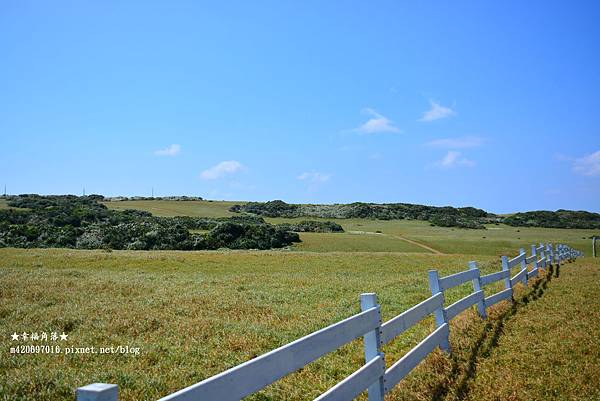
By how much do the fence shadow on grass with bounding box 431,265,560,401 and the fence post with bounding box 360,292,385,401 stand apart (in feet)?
3.70

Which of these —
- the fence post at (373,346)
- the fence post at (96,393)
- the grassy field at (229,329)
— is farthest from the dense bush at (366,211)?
the fence post at (96,393)

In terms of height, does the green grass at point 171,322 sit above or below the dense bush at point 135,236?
below

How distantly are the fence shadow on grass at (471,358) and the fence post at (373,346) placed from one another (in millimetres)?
1127

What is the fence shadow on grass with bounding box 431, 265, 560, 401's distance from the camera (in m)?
6.89

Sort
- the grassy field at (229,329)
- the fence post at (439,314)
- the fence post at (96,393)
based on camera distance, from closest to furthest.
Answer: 1. the fence post at (96,393)
2. the grassy field at (229,329)
3. the fence post at (439,314)

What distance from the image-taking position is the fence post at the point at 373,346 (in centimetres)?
591

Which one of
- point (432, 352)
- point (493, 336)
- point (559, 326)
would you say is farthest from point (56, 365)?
point (559, 326)

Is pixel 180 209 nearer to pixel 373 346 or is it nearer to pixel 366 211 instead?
pixel 366 211

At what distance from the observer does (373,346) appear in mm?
6008

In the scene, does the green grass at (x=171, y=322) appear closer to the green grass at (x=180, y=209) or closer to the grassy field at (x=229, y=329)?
the grassy field at (x=229, y=329)

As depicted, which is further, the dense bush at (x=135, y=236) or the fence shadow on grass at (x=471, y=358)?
the dense bush at (x=135, y=236)

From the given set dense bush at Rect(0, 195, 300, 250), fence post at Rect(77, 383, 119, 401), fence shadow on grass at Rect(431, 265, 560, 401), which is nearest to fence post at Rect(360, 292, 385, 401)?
fence shadow on grass at Rect(431, 265, 560, 401)

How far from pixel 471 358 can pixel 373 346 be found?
3394 mm

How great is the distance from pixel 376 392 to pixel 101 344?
657cm
